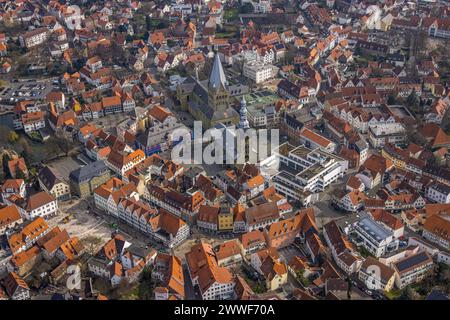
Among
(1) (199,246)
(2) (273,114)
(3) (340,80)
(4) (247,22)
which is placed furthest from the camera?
(4) (247,22)

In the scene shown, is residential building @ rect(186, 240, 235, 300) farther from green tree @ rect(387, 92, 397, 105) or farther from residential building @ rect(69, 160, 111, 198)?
green tree @ rect(387, 92, 397, 105)

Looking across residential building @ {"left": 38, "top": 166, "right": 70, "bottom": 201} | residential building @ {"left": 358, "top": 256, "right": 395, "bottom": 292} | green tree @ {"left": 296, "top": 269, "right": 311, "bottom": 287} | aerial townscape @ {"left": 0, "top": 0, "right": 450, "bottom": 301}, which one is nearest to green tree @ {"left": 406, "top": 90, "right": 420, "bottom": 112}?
aerial townscape @ {"left": 0, "top": 0, "right": 450, "bottom": 301}

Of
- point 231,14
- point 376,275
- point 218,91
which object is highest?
point 218,91

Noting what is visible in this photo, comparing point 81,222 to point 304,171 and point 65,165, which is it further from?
point 304,171

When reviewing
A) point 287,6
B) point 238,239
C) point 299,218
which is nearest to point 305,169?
point 299,218

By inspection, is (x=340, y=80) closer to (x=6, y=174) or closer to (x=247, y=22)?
(x=247, y=22)

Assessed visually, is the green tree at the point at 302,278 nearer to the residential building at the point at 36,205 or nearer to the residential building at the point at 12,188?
the residential building at the point at 36,205

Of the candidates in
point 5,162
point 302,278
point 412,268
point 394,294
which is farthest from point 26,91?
point 412,268
